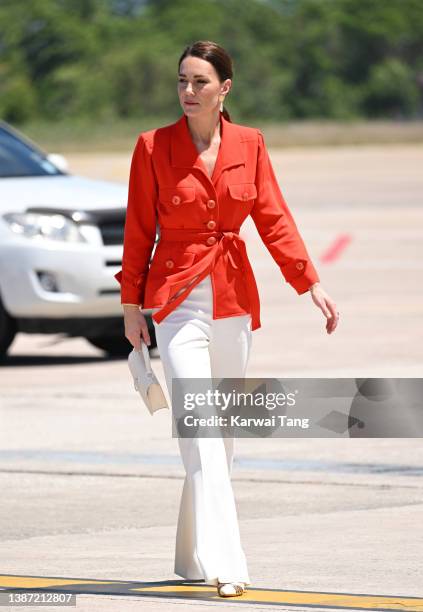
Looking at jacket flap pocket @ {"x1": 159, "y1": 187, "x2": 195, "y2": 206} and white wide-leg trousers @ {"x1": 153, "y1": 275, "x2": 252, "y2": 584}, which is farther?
jacket flap pocket @ {"x1": 159, "y1": 187, "x2": 195, "y2": 206}

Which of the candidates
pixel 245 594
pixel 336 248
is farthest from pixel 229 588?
pixel 336 248

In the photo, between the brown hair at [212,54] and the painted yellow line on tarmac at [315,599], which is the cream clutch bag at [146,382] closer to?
the painted yellow line on tarmac at [315,599]

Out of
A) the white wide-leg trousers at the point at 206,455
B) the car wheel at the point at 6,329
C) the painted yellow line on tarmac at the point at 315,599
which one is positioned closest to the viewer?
the painted yellow line on tarmac at the point at 315,599

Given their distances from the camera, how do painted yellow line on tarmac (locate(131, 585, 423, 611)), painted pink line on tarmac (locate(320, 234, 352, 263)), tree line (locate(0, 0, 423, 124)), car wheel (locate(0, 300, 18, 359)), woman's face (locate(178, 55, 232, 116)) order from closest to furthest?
painted yellow line on tarmac (locate(131, 585, 423, 611)) < woman's face (locate(178, 55, 232, 116)) < car wheel (locate(0, 300, 18, 359)) < painted pink line on tarmac (locate(320, 234, 352, 263)) < tree line (locate(0, 0, 423, 124))

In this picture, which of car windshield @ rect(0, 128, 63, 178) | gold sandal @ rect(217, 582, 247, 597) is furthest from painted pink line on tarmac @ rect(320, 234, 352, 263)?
gold sandal @ rect(217, 582, 247, 597)

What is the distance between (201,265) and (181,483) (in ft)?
9.10

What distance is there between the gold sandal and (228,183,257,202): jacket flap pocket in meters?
1.28

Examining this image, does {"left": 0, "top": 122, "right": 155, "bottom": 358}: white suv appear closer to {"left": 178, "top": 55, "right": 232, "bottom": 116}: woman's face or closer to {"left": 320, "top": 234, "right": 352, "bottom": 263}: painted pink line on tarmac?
{"left": 178, "top": 55, "right": 232, "bottom": 116}: woman's face

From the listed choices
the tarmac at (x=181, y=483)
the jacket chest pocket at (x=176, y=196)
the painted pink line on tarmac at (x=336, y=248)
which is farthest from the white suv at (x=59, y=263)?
the painted pink line on tarmac at (x=336, y=248)

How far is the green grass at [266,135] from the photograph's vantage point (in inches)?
3329

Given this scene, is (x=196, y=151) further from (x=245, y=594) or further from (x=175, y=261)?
(x=245, y=594)

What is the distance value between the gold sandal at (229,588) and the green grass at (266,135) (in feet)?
251

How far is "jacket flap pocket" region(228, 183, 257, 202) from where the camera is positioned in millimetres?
6102

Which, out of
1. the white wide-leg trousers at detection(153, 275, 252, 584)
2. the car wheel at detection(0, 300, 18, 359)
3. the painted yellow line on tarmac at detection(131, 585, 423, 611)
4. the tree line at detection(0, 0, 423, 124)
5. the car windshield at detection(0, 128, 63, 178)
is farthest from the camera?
the tree line at detection(0, 0, 423, 124)
